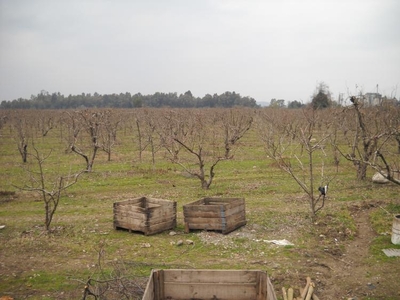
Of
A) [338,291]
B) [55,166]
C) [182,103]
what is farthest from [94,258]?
[182,103]

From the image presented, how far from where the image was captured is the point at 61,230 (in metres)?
11.5

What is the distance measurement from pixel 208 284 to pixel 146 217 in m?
4.70

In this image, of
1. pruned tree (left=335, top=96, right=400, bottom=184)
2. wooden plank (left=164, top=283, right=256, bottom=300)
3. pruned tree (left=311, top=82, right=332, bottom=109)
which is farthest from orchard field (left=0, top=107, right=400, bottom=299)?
pruned tree (left=311, top=82, right=332, bottom=109)

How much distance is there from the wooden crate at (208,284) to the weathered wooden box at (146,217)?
4.38 metres

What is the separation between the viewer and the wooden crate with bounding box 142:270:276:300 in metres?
6.48

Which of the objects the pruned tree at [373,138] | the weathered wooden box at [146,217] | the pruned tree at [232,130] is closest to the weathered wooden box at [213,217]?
the weathered wooden box at [146,217]

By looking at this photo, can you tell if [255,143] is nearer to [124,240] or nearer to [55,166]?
[55,166]

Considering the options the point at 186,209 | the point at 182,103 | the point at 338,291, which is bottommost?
the point at 338,291

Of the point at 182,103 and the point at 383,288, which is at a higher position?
the point at 182,103

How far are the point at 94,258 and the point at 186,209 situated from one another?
2.95 m

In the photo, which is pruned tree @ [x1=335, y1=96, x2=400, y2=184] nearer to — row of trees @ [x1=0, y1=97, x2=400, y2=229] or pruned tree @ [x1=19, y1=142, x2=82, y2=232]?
row of trees @ [x1=0, y1=97, x2=400, y2=229]

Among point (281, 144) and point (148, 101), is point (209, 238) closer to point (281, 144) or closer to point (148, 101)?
point (281, 144)

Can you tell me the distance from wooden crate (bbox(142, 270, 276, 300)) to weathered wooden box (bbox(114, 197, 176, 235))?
14.4 ft

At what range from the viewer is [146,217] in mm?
10883
